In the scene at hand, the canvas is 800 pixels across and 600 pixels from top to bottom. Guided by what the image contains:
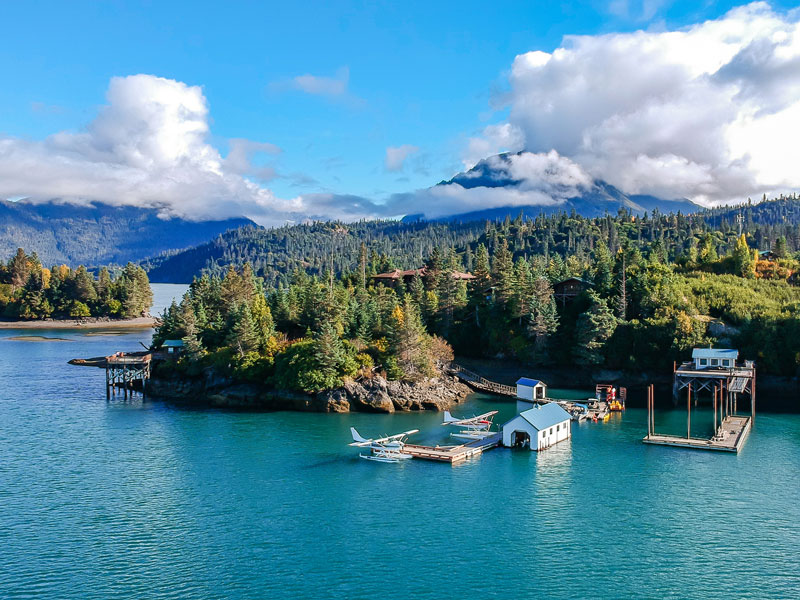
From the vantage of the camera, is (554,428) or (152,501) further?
(554,428)

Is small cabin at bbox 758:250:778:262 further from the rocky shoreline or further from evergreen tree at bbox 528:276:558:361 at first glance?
the rocky shoreline

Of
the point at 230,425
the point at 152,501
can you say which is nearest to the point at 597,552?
the point at 152,501

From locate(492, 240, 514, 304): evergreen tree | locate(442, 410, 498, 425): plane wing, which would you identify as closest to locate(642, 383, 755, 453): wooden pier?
locate(442, 410, 498, 425): plane wing

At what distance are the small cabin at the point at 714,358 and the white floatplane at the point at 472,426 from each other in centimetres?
2648

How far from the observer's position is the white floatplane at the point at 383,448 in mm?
53562

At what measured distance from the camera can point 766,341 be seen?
8062 centimetres

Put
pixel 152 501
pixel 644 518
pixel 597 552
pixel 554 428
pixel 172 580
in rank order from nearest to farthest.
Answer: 1. pixel 172 580
2. pixel 597 552
3. pixel 644 518
4. pixel 152 501
5. pixel 554 428

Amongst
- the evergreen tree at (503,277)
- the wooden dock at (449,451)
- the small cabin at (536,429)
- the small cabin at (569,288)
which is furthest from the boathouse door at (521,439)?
the small cabin at (569,288)

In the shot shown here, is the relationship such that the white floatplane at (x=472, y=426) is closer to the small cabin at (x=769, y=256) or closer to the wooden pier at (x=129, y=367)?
the wooden pier at (x=129, y=367)

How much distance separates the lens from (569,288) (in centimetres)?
9894

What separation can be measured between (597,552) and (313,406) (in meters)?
41.9

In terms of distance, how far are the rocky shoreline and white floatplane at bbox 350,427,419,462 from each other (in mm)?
15018

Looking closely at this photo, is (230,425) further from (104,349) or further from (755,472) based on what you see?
(104,349)

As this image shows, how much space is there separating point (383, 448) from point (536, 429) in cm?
1328
